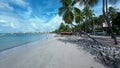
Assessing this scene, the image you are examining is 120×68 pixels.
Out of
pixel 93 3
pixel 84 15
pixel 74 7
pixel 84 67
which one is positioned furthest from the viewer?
pixel 84 15

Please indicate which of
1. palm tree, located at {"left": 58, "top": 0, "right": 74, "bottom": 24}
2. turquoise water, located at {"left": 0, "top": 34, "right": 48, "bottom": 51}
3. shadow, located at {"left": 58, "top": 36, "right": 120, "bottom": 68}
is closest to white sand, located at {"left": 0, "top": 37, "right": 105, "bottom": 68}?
shadow, located at {"left": 58, "top": 36, "right": 120, "bottom": 68}

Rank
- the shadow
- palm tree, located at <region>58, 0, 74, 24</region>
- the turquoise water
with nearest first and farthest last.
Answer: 1. the shadow
2. the turquoise water
3. palm tree, located at <region>58, 0, 74, 24</region>

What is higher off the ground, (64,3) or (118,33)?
(64,3)

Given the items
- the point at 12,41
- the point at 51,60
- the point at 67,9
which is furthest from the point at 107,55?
the point at 12,41

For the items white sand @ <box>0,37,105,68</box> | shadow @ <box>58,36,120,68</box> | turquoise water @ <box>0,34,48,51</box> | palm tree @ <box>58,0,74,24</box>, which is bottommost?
turquoise water @ <box>0,34,48,51</box>

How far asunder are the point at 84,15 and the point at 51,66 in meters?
41.1

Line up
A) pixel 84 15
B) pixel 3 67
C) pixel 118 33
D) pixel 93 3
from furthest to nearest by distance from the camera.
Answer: pixel 84 15, pixel 118 33, pixel 93 3, pixel 3 67

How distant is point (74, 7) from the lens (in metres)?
29.5

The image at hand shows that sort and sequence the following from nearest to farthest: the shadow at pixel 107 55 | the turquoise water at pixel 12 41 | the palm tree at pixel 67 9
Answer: the shadow at pixel 107 55 → the turquoise water at pixel 12 41 → the palm tree at pixel 67 9

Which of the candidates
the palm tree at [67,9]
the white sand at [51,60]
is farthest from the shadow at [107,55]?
the palm tree at [67,9]

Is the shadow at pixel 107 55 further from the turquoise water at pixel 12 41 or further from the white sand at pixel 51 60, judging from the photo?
the turquoise water at pixel 12 41

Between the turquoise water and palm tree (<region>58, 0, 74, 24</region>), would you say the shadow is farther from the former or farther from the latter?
palm tree (<region>58, 0, 74, 24</region>)

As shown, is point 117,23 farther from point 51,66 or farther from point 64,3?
point 51,66

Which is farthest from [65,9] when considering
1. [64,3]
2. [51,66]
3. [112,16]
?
[51,66]
